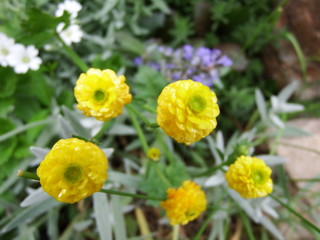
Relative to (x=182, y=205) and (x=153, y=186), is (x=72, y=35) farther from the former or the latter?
(x=182, y=205)

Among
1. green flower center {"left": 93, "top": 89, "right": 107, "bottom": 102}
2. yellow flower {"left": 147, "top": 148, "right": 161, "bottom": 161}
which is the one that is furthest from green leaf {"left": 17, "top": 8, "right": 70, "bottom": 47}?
yellow flower {"left": 147, "top": 148, "right": 161, "bottom": 161}

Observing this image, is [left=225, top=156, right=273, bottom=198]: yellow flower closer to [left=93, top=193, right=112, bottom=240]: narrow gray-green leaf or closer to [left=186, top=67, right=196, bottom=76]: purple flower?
[left=93, top=193, right=112, bottom=240]: narrow gray-green leaf

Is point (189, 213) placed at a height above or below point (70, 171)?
below

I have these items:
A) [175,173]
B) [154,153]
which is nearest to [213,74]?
[175,173]

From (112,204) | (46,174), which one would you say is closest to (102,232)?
(112,204)

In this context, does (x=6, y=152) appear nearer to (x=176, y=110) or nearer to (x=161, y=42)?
(x=176, y=110)

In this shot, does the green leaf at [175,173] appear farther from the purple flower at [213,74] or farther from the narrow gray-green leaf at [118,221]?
the purple flower at [213,74]
